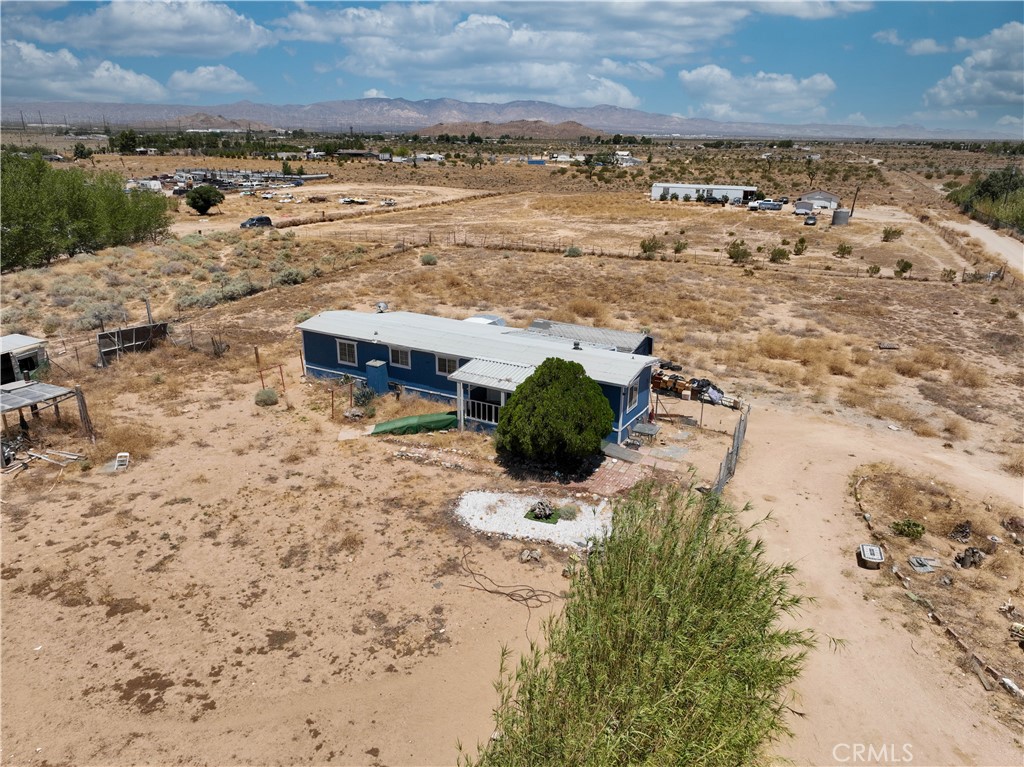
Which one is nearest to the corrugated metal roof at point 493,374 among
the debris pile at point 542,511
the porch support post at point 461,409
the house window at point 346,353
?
the porch support post at point 461,409

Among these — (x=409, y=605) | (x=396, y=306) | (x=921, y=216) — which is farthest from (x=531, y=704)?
(x=921, y=216)

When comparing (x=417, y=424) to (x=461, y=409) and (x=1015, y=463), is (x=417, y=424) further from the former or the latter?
(x=1015, y=463)

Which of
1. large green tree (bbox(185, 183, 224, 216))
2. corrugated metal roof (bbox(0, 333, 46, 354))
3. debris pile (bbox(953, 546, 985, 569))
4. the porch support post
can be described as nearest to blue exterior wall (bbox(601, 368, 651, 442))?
the porch support post

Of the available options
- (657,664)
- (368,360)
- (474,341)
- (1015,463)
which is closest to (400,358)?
(368,360)

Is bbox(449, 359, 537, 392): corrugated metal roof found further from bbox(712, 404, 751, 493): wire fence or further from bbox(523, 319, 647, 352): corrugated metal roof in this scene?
bbox(712, 404, 751, 493): wire fence

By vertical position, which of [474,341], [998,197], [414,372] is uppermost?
[998,197]

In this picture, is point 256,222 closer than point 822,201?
Yes
